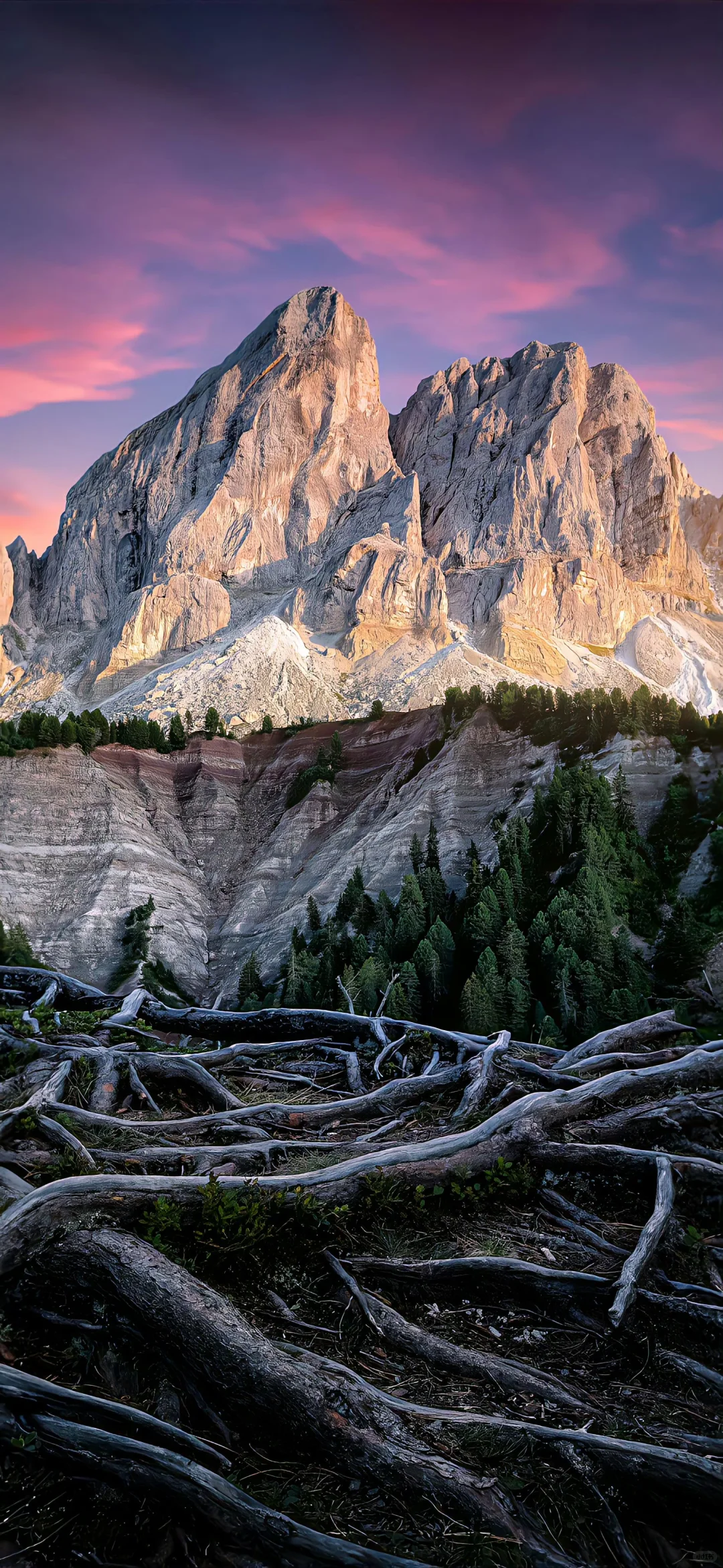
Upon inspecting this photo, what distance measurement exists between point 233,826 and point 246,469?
4652 inches

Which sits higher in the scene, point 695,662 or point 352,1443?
point 695,662

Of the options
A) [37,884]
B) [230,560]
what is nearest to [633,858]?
[37,884]

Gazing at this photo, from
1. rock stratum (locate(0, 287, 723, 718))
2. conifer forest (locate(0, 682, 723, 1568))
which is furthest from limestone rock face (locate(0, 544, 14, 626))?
conifer forest (locate(0, 682, 723, 1568))

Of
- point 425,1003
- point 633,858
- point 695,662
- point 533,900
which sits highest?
point 695,662

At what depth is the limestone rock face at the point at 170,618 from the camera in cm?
14612

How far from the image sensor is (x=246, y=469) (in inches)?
6393

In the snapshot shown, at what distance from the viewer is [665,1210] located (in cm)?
592

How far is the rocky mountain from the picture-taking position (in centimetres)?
5047

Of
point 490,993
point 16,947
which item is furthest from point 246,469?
point 490,993

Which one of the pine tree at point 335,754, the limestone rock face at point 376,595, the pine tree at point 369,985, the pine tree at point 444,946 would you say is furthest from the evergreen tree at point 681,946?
the limestone rock face at point 376,595

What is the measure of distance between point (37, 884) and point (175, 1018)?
1965 inches

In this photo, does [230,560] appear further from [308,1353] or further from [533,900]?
[308,1353]

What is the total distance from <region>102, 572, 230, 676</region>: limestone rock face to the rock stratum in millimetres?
331

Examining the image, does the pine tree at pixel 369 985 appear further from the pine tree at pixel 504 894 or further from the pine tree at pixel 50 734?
the pine tree at pixel 50 734
